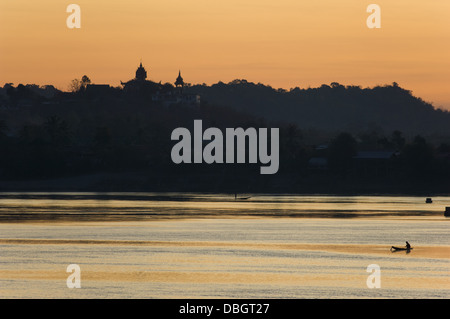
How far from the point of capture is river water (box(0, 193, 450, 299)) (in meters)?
54.4

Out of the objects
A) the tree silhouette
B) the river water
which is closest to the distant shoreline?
the tree silhouette

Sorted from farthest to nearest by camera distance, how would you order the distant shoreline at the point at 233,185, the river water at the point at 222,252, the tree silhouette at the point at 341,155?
the tree silhouette at the point at 341,155 < the distant shoreline at the point at 233,185 < the river water at the point at 222,252

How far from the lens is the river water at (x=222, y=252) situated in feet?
179

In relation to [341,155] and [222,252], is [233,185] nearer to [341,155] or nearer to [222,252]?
[341,155]

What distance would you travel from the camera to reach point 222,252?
71812mm

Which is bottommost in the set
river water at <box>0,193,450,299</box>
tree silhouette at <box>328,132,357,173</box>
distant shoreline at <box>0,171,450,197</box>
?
river water at <box>0,193,450,299</box>

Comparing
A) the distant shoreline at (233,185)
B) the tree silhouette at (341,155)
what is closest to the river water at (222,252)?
the distant shoreline at (233,185)

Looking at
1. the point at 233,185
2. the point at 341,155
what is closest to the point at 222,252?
the point at 341,155

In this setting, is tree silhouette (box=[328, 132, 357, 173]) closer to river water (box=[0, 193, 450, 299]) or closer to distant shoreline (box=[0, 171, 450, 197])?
distant shoreline (box=[0, 171, 450, 197])

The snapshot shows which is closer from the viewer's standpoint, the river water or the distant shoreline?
the river water

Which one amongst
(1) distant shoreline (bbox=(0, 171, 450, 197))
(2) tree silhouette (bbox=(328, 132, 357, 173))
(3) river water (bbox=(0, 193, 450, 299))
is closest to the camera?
(3) river water (bbox=(0, 193, 450, 299))

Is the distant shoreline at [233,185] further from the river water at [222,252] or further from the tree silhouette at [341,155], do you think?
the river water at [222,252]

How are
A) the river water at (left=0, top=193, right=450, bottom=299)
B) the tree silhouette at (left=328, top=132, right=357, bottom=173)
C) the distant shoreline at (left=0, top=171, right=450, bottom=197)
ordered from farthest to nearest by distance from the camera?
the tree silhouette at (left=328, top=132, right=357, bottom=173) → the distant shoreline at (left=0, top=171, right=450, bottom=197) → the river water at (left=0, top=193, right=450, bottom=299)

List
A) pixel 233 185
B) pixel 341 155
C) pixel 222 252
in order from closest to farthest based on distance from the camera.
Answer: pixel 222 252 < pixel 341 155 < pixel 233 185
